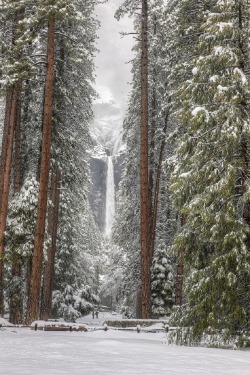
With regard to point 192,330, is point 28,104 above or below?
above

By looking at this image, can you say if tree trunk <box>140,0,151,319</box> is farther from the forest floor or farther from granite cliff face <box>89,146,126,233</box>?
granite cliff face <box>89,146,126,233</box>

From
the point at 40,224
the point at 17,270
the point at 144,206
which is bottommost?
the point at 17,270

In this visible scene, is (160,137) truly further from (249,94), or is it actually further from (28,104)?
(249,94)

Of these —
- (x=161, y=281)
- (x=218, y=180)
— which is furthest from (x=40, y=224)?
(x=161, y=281)

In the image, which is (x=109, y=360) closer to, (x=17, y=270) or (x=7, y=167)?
(x=7, y=167)

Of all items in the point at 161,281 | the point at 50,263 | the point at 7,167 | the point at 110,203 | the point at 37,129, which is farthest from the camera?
the point at 110,203

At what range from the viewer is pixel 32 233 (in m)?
15.8

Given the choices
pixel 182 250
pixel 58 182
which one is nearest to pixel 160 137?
pixel 58 182

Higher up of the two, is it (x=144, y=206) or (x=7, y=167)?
(x=7, y=167)

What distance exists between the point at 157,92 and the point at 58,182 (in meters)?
6.82

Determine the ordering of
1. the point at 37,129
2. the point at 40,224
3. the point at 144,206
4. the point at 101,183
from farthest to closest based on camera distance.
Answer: the point at 101,183 → the point at 37,129 → the point at 144,206 → the point at 40,224

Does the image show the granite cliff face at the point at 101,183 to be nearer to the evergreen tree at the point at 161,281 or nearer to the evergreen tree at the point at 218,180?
the evergreen tree at the point at 161,281

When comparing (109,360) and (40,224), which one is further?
(40,224)

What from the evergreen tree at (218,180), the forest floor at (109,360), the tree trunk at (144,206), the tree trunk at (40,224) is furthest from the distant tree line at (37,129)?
the forest floor at (109,360)
